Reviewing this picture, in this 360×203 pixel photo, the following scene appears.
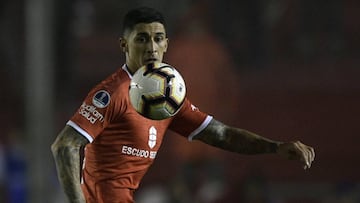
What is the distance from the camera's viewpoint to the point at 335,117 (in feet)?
40.5

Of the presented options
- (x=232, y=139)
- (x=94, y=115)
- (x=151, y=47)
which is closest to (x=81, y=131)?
(x=94, y=115)

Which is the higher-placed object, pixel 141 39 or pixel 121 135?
pixel 141 39

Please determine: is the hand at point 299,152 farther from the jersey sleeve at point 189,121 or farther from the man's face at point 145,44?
the man's face at point 145,44

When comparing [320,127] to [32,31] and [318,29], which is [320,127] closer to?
[318,29]

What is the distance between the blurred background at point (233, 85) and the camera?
1141 cm

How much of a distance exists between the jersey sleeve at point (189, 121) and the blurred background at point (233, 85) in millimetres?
3818

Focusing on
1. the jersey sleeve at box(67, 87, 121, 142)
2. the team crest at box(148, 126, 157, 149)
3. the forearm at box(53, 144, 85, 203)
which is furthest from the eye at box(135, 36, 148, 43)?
the forearm at box(53, 144, 85, 203)

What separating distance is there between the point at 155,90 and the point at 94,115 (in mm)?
321

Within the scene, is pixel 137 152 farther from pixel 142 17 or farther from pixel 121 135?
pixel 142 17

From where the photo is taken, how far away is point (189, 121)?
6832 mm

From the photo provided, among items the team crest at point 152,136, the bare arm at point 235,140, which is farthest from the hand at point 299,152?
the team crest at point 152,136

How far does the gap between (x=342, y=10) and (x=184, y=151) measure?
261cm

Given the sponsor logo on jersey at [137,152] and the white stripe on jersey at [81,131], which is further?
the sponsor logo on jersey at [137,152]

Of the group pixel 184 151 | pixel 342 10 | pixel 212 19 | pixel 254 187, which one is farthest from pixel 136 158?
pixel 342 10
